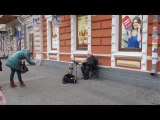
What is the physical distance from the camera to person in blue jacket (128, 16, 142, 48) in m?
9.51

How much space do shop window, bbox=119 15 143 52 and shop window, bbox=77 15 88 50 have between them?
2.53 metres

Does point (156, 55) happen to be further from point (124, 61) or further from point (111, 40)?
point (111, 40)

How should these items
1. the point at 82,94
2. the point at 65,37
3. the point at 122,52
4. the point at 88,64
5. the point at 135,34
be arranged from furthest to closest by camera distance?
the point at 65,37
the point at 88,64
the point at 122,52
the point at 135,34
the point at 82,94

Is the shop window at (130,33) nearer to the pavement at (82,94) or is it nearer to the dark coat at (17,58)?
the pavement at (82,94)

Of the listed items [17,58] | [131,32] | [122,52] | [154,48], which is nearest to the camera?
[154,48]

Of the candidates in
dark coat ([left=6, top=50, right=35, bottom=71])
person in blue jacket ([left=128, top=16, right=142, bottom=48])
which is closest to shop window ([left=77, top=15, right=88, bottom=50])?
person in blue jacket ([left=128, top=16, right=142, bottom=48])

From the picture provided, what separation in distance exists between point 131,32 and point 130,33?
7 cm

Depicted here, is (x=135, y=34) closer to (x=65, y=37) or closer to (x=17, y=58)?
(x=17, y=58)

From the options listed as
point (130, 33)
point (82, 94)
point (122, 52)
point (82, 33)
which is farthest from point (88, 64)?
point (82, 94)

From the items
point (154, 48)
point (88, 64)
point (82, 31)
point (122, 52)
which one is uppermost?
point (82, 31)

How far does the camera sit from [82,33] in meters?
12.9

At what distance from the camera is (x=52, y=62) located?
16.0m

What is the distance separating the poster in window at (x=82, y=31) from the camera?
1250cm
